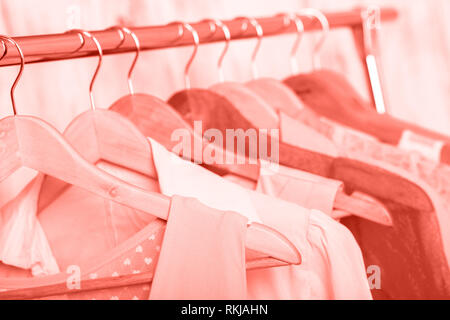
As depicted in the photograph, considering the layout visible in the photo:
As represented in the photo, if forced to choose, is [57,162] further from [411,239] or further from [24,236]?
[411,239]

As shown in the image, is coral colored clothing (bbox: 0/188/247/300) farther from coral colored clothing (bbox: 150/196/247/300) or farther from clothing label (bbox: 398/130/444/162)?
clothing label (bbox: 398/130/444/162)

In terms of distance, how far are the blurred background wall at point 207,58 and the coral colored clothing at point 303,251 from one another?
1.25ft

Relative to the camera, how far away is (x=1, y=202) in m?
0.98

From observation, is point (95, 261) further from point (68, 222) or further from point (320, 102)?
point (320, 102)

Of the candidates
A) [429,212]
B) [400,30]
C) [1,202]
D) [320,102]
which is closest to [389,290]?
[429,212]

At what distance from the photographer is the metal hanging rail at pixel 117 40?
2.46 feet

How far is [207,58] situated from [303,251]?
0.64 metres

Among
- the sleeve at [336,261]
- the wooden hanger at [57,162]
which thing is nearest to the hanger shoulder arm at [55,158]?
the wooden hanger at [57,162]

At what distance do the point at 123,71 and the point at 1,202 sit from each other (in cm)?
31

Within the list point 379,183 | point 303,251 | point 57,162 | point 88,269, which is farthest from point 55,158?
point 379,183

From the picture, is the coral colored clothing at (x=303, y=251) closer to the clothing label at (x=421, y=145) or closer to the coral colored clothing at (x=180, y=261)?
the coral colored clothing at (x=180, y=261)

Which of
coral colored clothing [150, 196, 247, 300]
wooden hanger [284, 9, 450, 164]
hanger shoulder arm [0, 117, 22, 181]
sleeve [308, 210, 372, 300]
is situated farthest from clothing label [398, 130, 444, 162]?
hanger shoulder arm [0, 117, 22, 181]

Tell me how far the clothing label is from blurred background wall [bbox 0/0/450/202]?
40 cm

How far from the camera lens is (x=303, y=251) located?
73 cm
